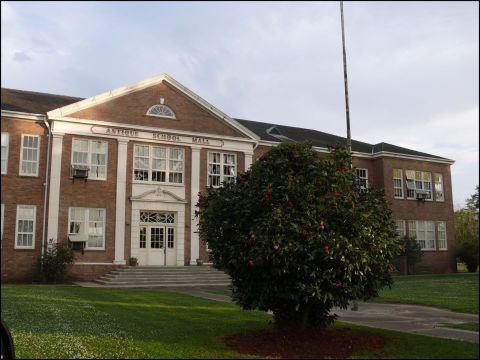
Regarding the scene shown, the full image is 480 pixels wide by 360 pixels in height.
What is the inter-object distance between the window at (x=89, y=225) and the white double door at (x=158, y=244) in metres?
2.14

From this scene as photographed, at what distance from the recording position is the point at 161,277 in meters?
23.8

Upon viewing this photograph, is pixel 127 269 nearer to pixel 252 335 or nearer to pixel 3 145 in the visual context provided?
pixel 3 145

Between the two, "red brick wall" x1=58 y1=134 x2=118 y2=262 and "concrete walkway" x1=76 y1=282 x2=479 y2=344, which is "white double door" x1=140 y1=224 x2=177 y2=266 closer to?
"red brick wall" x1=58 y1=134 x2=118 y2=262

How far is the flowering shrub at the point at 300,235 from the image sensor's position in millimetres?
7688

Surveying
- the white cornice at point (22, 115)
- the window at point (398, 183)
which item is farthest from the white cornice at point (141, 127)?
the window at point (398, 183)

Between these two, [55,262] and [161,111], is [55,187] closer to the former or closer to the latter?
[55,262]

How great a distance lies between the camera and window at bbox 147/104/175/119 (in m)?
27.0

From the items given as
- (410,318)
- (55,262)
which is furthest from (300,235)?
(55,262)

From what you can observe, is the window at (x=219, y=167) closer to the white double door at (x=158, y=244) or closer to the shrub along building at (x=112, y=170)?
the shrub along building at (x=112, y=170)

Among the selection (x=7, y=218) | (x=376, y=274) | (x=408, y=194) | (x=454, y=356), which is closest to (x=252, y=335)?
(x=376, y=274)

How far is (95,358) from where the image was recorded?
23.9 feet

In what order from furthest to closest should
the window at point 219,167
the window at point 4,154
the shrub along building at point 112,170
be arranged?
1. the window at point 219,167
2. the shrub along building at point 112,170
3. the window at point 4,154

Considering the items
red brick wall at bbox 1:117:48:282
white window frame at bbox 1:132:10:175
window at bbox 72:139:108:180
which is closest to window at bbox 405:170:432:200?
window at bbox 72:139:108:180

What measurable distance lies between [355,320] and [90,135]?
17.8 metres
